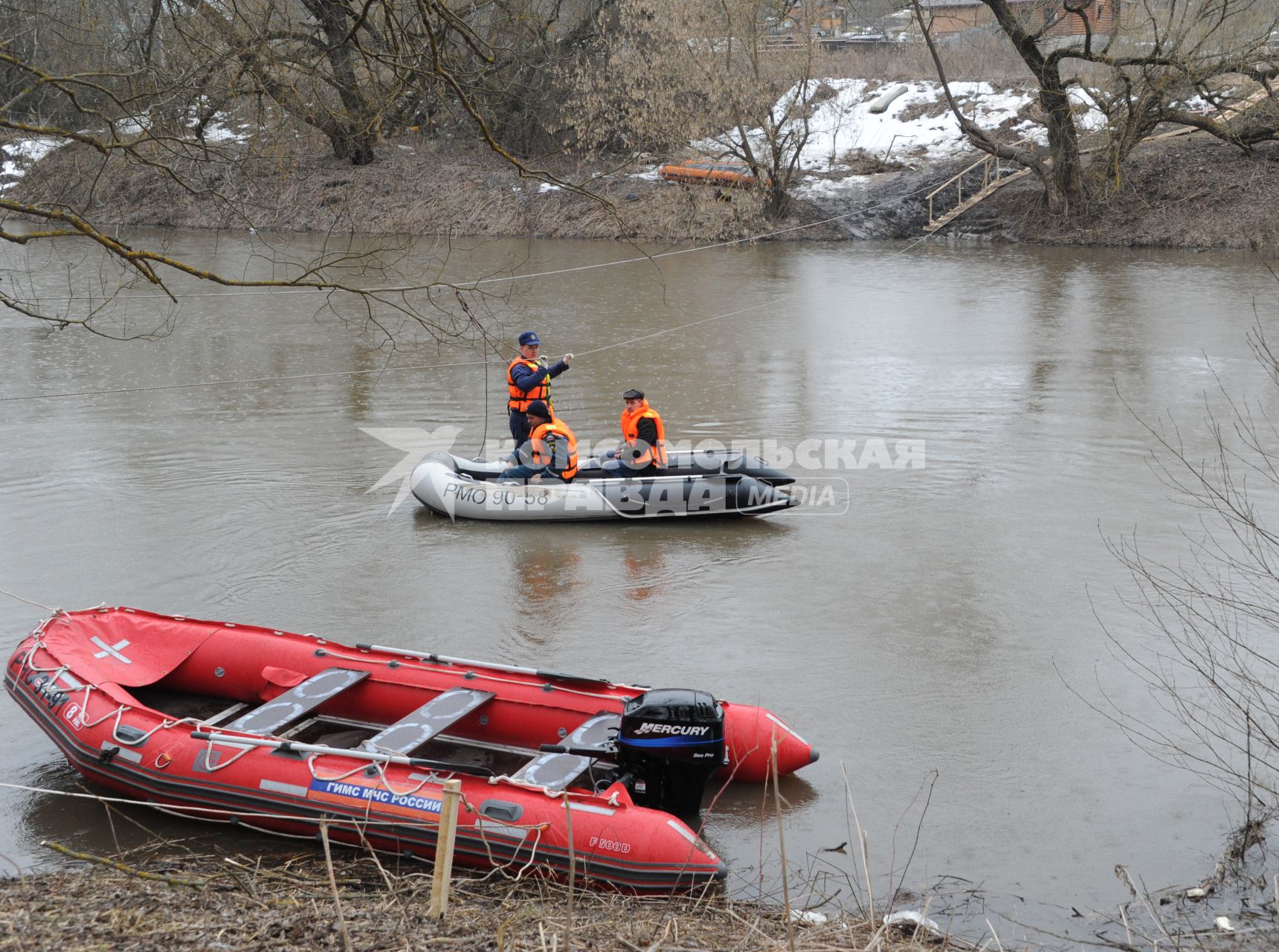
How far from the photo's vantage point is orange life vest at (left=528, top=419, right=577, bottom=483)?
33.3 ft

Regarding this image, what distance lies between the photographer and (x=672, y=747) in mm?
5570

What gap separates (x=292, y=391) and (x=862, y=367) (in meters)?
7.22

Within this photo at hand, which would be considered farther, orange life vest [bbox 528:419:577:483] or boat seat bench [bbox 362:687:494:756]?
orange life vest [bbox 528:419:577:483]

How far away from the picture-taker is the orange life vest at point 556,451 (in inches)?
400

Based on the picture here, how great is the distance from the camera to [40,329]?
16.7 m

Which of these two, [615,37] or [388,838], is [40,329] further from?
[615,37]

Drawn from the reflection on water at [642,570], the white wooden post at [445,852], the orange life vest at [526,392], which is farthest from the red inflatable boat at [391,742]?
the orange life vest at [526,392]

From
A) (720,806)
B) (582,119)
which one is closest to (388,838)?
(720,806)

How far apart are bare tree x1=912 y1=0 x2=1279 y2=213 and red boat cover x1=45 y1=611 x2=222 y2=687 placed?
Result: 59.8ft

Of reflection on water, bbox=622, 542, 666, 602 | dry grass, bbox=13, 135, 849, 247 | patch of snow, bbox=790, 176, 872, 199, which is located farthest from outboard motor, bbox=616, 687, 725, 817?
patch of snow, bbox=790, 176, 872, 199

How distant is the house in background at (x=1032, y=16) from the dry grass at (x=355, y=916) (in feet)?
65.9

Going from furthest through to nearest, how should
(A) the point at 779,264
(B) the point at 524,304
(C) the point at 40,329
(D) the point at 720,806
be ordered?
(A) the point at 779,264
(B) the point at 524,304
(C) the point at 40,329
(D) the point at 720,806

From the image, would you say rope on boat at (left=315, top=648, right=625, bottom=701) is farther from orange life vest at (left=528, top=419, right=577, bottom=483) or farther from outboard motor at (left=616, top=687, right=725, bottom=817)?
orange life vest at (left=528, top=419, right=577, bottom=483)

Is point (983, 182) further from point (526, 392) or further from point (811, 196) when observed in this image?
point (526, 392)
